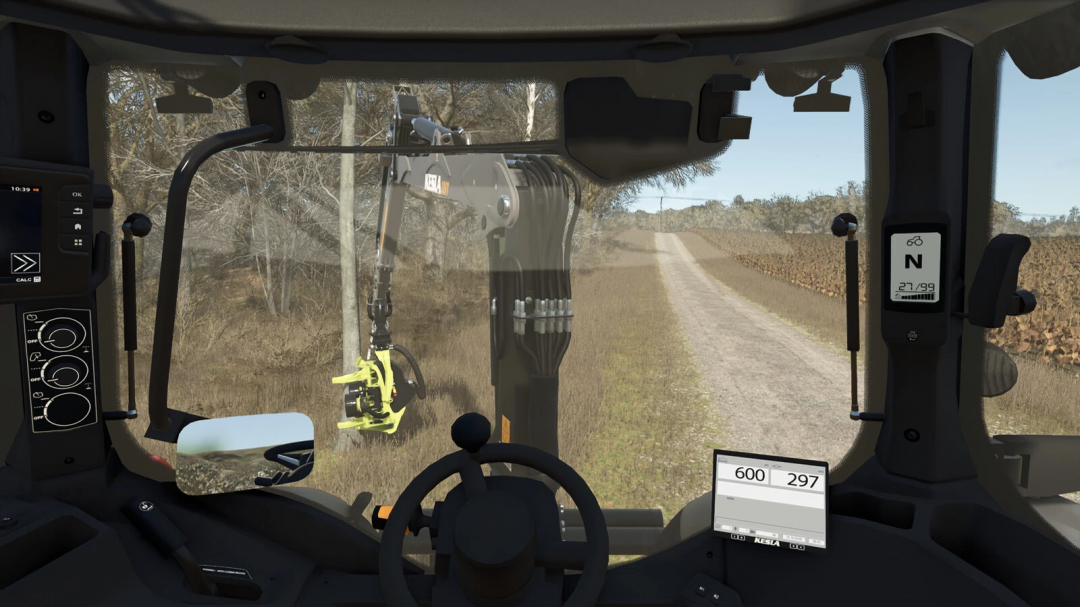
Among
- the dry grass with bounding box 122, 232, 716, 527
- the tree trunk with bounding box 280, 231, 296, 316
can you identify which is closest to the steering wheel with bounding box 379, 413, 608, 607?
the dry grass with bounding box 122, 232, 716, 527

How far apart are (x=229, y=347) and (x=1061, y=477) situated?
7.29 metres

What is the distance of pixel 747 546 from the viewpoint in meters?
1.70

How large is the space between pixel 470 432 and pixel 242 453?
86 cm

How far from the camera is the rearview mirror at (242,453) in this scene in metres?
1.68

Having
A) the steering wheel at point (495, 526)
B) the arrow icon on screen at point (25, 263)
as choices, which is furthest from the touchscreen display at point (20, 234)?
the steering wheel at point (495, 526)

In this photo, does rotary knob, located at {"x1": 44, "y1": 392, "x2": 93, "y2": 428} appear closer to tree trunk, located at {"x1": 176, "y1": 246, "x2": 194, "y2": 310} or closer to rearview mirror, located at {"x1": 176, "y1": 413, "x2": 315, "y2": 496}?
rearview mirror, located at {"x1": 176, "y1": 413, "x2": 315, "y2": 496}

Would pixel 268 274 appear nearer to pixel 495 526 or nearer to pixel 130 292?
pixel 130 292

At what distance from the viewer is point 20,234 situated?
4.99ft

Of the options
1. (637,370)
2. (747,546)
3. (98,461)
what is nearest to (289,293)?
(637,370)

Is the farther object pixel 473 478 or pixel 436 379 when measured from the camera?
pixel 436 379

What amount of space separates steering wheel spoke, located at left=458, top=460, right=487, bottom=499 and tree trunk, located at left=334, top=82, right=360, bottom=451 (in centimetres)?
534

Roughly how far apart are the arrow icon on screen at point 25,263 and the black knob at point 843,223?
7.34 ft

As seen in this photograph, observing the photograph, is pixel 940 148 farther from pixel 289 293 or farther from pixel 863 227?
pixel 289 293

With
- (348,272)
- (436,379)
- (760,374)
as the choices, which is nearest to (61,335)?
(348,272)
